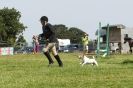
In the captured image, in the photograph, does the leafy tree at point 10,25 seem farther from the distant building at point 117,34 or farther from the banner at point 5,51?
the banner at point 5,51

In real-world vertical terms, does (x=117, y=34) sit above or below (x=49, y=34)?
above

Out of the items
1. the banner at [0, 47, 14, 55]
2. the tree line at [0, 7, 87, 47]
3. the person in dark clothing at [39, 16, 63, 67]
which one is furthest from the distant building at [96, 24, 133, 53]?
the person in dark clothing at [39, 16, 63, 67]

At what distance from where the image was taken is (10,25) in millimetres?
112188

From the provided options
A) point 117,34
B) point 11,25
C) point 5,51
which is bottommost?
point 5,51

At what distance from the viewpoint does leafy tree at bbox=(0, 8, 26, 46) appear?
10845 centimetres

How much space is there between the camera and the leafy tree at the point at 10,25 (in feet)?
356

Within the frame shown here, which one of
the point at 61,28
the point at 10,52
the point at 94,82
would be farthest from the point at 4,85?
the point at 61,28

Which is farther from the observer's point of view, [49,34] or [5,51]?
[5,51]

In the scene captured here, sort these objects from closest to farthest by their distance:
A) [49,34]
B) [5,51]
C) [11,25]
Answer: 1. [49,34]
2. [5,51]
3. [11,25]

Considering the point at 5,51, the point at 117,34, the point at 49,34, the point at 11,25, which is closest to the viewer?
the point at 49,34

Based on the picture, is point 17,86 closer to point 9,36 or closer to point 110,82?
point 110,82

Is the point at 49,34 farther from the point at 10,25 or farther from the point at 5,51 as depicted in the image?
the point at 10,25

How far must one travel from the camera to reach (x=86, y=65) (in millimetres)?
19297

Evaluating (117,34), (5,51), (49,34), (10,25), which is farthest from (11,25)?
(49,34)
